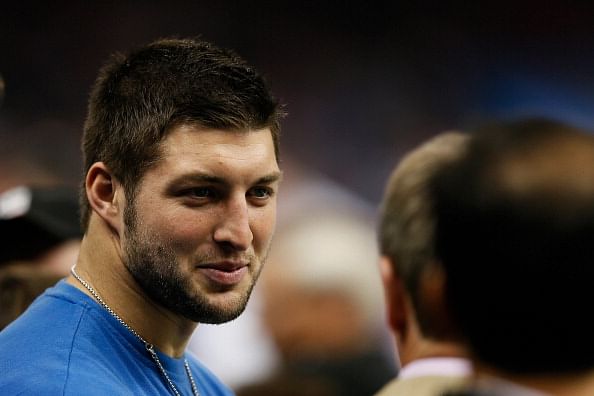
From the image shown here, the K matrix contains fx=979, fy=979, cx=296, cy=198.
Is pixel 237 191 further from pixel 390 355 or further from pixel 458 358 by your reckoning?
pixel 390 355

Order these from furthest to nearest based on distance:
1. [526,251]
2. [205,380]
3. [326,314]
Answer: [326,314]
[205,380]
[526,251]

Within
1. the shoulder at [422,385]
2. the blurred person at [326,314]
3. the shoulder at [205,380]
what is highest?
the shoulder at [422,385]

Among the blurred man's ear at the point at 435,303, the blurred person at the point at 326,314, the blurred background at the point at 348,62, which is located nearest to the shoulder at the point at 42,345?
the blurred man's ear at the point at 435,303

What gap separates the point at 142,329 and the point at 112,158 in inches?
17.2

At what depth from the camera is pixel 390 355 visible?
5.16 meters

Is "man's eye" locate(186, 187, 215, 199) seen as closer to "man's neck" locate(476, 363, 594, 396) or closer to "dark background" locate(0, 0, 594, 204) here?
"man's neck" locate(476, 363, 594, 396)

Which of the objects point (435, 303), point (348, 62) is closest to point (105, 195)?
point (435, 303)

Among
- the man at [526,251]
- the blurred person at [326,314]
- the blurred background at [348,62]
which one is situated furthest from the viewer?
the blurred background at [348,62]

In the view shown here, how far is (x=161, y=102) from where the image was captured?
7.93 ft

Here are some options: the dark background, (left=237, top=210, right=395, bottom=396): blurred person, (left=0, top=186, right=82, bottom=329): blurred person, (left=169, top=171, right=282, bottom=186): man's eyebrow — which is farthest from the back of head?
the dark background

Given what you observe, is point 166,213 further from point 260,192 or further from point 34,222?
point 34,222

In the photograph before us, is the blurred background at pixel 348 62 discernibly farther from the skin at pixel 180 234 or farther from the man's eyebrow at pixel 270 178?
the skin at pixel 180 234

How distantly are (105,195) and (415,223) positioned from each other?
1.17 metres

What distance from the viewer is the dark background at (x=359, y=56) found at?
6.80 metres
